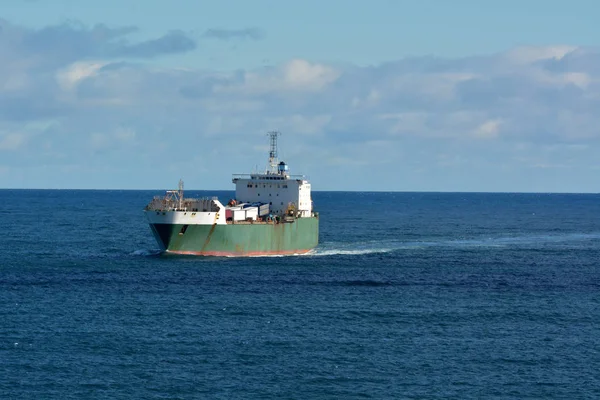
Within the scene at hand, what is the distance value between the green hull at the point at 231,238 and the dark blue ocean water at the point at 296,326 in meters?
2.09

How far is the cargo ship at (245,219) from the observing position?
3669 inches

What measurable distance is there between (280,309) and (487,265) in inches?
1497

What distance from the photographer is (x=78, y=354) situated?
2087 inches

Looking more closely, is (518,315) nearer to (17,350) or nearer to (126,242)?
(17,350)

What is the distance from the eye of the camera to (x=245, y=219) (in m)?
100

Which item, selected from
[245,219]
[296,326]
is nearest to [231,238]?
[245,219]

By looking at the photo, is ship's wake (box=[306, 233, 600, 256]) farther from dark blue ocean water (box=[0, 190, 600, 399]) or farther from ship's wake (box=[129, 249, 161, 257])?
ship's wake (box=[129, 249, 161, 257])

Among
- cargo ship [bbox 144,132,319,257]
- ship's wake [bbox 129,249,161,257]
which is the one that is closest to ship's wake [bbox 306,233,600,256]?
cargo ship [bbox 144,132,319,257]

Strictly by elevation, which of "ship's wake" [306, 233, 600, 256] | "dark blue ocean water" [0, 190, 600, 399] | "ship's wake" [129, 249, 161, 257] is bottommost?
"dark blue ocean water" [0, 190, 600, 399]

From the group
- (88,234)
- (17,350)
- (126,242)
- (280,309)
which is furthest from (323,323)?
(88,234)

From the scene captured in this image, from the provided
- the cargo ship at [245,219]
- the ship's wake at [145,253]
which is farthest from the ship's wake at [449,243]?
the ship's wake at [145,253]

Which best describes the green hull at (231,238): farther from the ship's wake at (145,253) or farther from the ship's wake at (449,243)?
the ship's wake at (449,243)

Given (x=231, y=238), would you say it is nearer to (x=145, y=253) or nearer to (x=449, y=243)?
(x=145, y=253)

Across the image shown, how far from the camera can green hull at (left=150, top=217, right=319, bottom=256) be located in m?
93.5
